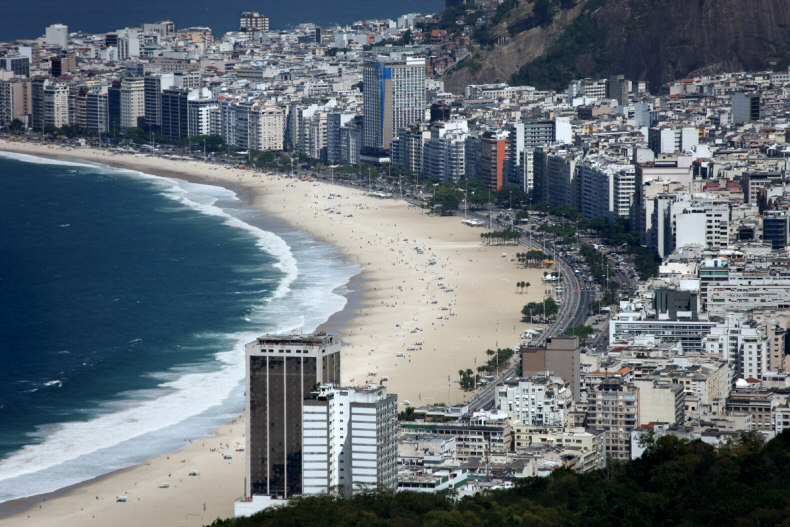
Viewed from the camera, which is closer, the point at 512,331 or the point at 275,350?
the point at 275,350

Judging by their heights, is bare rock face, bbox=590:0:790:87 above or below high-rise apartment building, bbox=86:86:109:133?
above

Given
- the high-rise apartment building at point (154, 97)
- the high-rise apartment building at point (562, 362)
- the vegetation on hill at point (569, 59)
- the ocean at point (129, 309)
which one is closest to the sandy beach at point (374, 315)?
the ocean at point (129, 309)

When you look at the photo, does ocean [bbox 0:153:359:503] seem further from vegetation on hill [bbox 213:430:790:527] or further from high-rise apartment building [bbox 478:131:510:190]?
high-rise apartment building [bbox 478:131:510:190]

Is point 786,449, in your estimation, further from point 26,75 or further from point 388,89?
point 26,75

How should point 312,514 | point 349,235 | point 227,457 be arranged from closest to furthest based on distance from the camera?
1. point 312,514
2. point 227,457
3. point 349,235

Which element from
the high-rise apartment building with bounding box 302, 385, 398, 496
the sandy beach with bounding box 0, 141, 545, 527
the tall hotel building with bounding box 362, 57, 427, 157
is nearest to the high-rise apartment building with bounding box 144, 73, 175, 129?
the sandy beach with bounding box 0, 141, 545, 527

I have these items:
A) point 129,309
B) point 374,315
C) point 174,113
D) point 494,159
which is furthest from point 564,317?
point 174,113

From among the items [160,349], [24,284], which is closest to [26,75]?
[24,284]
